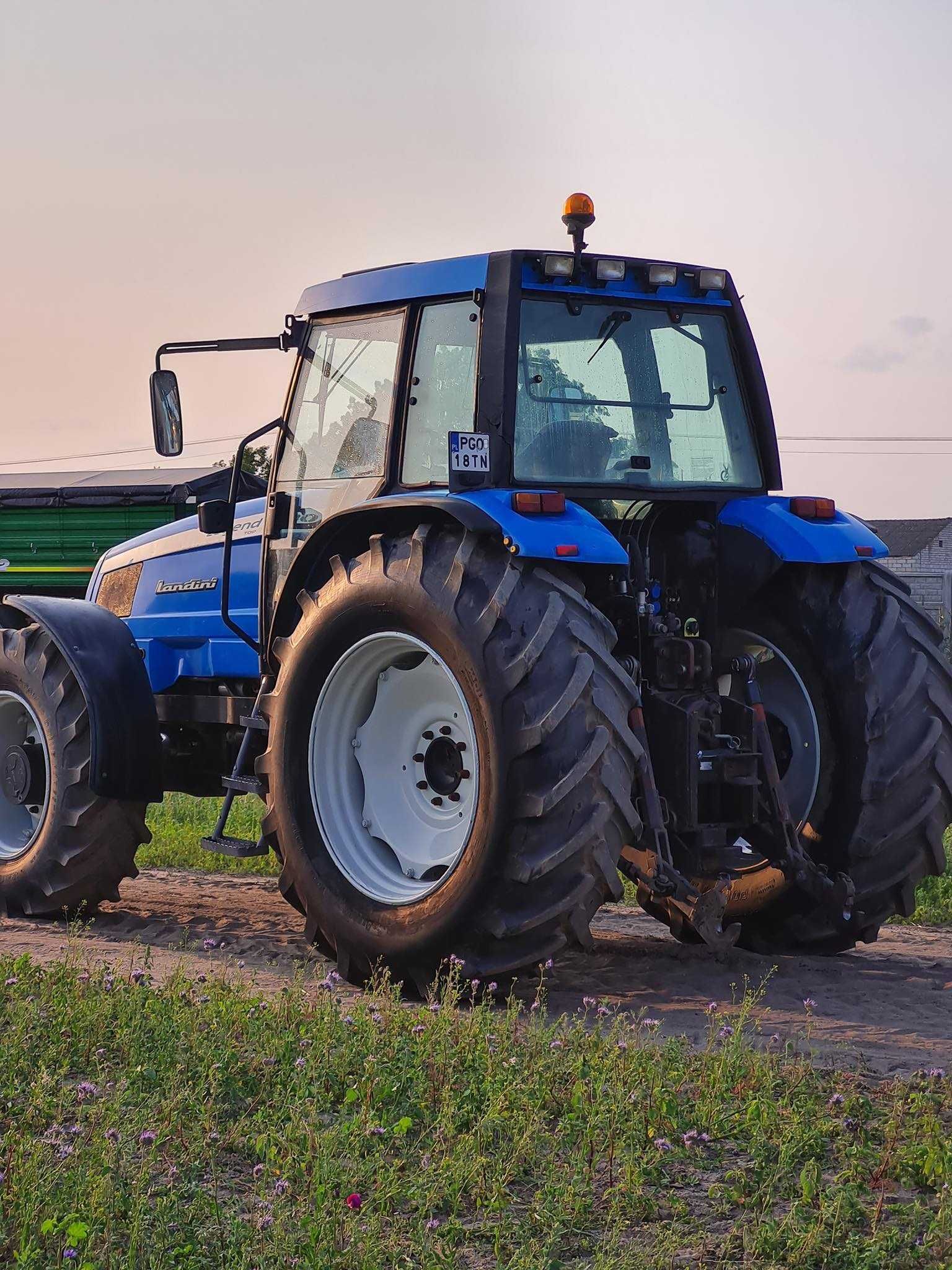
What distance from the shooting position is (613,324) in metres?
6.23

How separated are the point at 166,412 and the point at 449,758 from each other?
2217 mm

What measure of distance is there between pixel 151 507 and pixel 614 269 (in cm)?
1300

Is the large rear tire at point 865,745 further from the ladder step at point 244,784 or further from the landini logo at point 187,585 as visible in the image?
the landini logo at point 187,585

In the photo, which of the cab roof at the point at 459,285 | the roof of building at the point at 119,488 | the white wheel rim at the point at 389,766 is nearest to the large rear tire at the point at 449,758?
the white wheel rim at the point at 389,766

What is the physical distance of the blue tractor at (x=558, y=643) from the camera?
17.0ft

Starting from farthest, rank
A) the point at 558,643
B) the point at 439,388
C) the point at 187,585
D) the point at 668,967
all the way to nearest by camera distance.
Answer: the point at 187,585 < the point at 439,388 < the point at 668,967 < the point at 558,643

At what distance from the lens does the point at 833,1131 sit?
3.86 m

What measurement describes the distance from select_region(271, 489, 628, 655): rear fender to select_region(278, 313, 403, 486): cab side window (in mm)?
374

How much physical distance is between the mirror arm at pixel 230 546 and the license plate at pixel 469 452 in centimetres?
146

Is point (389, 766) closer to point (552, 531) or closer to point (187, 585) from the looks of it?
point (552, 531)

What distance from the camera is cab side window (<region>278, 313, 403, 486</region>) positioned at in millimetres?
6355

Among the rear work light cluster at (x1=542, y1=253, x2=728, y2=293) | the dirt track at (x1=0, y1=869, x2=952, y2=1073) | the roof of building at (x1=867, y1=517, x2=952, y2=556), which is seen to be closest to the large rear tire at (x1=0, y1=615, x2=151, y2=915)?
the dirt track at (x1=0, y1=869, x2=952, y2=1073)

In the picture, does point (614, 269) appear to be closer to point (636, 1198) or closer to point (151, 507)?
point (636, 1198)

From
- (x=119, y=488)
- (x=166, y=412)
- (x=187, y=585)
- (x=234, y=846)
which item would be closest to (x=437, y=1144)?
(x=234, y=846)
